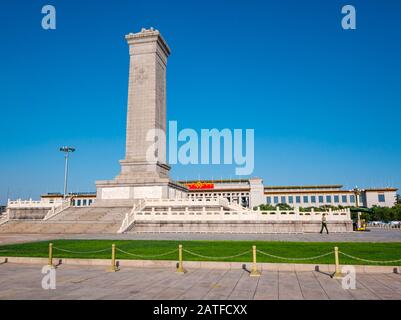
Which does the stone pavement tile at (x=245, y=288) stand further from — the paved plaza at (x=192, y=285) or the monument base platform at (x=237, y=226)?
the monument base platform at (x=237, y=226)

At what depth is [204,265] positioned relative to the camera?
11820 millimetres

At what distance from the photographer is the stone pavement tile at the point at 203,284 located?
793 centimetres

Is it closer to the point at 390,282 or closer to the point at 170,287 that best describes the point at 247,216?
the point at 390,282

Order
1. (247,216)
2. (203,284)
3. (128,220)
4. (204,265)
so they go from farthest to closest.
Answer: (128,220) < (247,216) < (204,265) < (203,284)

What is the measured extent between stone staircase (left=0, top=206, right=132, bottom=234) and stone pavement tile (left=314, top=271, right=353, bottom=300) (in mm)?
20581

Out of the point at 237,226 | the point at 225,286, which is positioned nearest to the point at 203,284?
the point at 225,286

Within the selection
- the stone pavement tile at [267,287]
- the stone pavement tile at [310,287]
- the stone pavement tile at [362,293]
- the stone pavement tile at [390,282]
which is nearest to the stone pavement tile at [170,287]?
the stone pavement tile at [267,287]

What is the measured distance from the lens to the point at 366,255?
12945 mm

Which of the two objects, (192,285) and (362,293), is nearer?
(362,293)

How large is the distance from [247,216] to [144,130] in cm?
2054

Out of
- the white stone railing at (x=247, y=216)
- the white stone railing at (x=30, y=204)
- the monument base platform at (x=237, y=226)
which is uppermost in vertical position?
the white stone railing at (x=30, y=204)

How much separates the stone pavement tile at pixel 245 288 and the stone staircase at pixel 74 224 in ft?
64.7

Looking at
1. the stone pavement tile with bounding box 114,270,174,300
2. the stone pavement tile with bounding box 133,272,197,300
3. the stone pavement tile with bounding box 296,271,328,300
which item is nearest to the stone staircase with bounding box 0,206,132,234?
the stone pavement tile with bounding box 114,270,174,300

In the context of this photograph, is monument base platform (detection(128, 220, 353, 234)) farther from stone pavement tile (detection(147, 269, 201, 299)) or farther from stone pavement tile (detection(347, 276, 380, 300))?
stone pavement tile (detection(347, 276, 380, 300))
